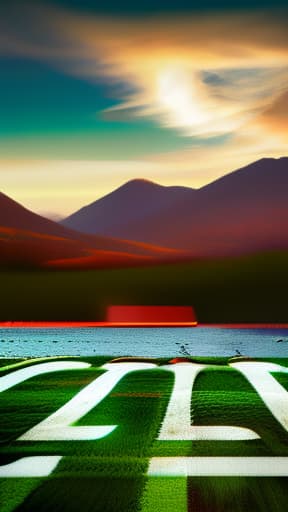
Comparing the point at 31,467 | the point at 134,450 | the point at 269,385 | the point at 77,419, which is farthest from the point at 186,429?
the point at 269,385

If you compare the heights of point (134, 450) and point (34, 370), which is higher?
point (34, 370)

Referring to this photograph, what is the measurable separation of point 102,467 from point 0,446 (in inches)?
40.8

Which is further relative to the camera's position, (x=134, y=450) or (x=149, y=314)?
(x=149, y=314)

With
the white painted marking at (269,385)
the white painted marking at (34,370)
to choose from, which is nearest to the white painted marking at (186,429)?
the white painted marking at (269,385)

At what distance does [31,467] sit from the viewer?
4.43 metres

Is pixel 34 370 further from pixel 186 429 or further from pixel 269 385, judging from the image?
pixel 186 429

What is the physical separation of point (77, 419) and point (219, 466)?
1.76 meters

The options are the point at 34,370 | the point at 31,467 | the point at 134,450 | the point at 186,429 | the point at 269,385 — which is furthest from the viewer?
the point at 34,370

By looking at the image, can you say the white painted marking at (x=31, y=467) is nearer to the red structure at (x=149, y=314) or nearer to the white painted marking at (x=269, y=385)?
the white painted marking at (x=269, y=385)

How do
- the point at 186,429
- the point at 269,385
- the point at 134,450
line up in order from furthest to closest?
the point at 269,385 → the point at 186,429 → the point at 134,450

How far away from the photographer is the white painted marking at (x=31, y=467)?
169 inches

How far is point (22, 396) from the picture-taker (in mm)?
6953

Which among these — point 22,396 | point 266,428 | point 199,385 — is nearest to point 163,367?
point 199,385

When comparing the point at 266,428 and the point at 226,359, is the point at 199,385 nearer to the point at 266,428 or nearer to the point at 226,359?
the point at 266,428
